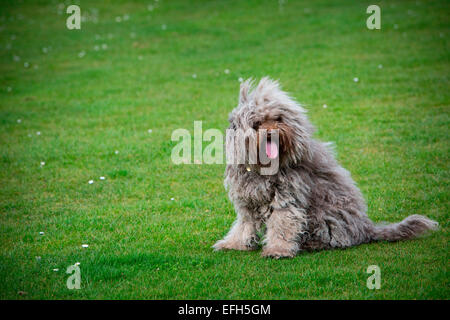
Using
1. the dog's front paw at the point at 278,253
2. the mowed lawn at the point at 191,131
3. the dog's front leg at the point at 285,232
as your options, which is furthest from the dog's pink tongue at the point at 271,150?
the mowed lawn at the point at 191,131

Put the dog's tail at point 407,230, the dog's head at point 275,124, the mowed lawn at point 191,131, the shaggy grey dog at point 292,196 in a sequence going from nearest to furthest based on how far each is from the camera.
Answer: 1. the mowed lawn at point 191,131
2. the dog's head at point 275,124
3. the shaggy grey dog at point 292,196
4. the dog's tail at point 407,230

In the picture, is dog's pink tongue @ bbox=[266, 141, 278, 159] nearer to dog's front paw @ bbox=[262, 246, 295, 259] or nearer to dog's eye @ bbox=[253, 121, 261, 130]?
dog's eye @ bbox=[253, 121, 261, 130]

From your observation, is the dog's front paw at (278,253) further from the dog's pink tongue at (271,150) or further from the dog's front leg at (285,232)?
the dog's pink tongue at (271,150)

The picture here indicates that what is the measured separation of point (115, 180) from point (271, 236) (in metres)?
4.34

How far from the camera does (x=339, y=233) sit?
7.11 meters

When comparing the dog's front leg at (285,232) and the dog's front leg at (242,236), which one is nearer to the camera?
the dog's front leg at (285,232)

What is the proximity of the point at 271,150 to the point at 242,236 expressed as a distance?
126 centimetres

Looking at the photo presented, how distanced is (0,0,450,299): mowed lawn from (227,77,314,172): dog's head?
1.27 metres

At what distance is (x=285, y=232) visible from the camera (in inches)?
274

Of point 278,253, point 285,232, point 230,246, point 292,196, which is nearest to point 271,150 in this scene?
point 292,196

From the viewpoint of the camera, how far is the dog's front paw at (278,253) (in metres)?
6.86

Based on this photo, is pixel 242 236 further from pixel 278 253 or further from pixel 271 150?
pixel 271 150

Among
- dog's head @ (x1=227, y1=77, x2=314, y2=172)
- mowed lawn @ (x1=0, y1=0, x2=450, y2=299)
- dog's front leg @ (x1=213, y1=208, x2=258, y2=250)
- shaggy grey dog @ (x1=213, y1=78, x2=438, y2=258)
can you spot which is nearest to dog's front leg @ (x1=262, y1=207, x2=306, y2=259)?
shaggy grey dog @ (x1=213, y1=78, x2=438, y2=258)

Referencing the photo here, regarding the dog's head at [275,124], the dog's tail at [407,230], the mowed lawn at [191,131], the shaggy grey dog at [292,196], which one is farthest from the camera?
the dog's tail at [407,230]
